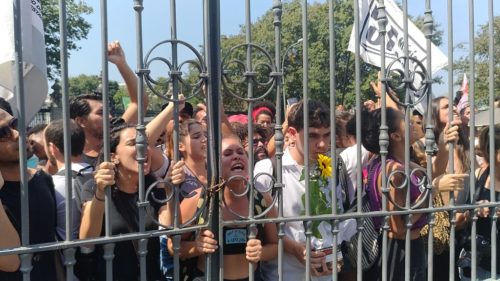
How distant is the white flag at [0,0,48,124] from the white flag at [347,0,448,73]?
1585 mm

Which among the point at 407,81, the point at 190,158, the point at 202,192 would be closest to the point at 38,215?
the point at 202,192

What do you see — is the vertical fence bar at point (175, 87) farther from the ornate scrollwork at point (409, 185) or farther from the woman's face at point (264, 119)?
the woman's face at point (264, 119)

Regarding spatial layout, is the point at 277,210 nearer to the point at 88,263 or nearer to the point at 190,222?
the point at 190,222

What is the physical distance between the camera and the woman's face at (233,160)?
7.92 feet

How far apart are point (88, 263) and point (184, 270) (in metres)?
0.44

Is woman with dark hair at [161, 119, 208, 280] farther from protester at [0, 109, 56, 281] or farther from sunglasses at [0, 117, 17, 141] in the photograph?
sunglasses at [0, 117, 17, 141]

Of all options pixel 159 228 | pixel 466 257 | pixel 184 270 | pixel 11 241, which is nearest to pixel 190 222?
pixel 159 228

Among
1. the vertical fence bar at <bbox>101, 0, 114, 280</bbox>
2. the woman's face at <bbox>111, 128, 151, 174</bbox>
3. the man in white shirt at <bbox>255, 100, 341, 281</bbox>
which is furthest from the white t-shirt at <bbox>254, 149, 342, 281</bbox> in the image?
the vertical fence bar at <bbox>101, 0, 114, 280</bbox>

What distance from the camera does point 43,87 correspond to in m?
1.85

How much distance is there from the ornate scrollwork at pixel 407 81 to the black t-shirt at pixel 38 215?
1.60 metres

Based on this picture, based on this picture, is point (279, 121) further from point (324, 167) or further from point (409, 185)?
point (409, 185)

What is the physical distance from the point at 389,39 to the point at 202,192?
1664mm

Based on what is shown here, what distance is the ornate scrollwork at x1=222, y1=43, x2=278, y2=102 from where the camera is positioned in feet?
7.00

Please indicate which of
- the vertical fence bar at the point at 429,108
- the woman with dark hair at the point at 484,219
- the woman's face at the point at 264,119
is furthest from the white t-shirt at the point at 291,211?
the woman's face at the point at 264,119
